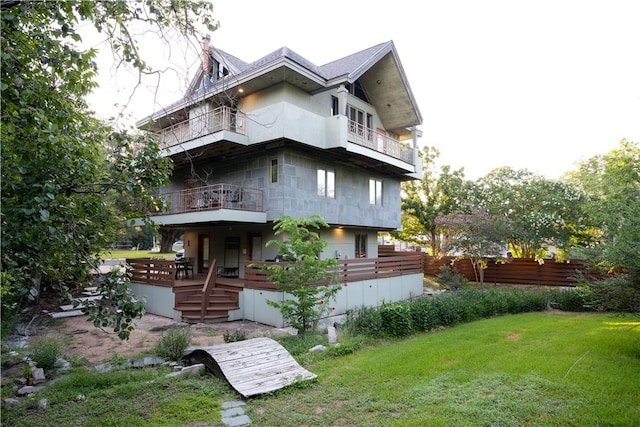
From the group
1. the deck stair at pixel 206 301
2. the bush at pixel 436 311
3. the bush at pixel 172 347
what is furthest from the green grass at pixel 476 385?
the deck stair at pixel 206 301

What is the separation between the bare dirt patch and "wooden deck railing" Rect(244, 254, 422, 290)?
1368mm

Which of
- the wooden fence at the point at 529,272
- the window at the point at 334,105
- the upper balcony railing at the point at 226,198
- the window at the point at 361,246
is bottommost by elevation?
the wooden fence at the point at 529,272

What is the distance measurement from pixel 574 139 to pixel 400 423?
105 ft

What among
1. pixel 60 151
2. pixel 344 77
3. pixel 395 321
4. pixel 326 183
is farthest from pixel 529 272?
pixel 60 151

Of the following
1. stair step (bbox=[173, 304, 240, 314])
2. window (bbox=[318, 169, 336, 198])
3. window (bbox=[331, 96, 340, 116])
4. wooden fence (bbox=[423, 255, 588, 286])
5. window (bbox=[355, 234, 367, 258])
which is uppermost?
window (bbox=[331, 96, 340, 116])

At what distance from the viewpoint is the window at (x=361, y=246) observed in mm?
18703

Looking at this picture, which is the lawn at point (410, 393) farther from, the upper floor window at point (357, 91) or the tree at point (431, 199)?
the tree at point (431, 199)

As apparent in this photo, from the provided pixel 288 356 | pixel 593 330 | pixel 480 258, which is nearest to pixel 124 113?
pixel 288 356

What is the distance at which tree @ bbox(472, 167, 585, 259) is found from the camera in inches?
777

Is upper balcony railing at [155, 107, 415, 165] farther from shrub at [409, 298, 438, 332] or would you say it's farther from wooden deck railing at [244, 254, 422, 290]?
shrub at [409, 298, 438, 332]

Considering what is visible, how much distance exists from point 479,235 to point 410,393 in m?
14.9

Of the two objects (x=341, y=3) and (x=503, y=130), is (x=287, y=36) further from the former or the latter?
(x=503, y=130)

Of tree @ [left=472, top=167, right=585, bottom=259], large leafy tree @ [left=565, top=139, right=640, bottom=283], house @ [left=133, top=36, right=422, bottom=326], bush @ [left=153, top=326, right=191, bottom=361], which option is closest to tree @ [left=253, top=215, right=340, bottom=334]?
house @ [left=133, top=36, right=422, bottom=326]

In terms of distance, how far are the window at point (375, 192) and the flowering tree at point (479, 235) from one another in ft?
13.2
